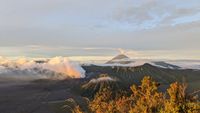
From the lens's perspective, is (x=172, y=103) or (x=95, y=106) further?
(x=95, y=106)

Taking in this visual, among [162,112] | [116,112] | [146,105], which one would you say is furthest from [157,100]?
[116,112]

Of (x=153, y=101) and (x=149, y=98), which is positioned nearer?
(x=153, y=101)

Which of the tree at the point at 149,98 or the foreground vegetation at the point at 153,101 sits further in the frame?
the tree at the point at 149,98

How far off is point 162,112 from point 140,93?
16178 millimetres

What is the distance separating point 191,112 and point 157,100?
14.6 m

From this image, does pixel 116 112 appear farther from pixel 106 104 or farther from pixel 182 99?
pixel 182 99

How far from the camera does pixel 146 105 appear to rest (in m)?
85.7

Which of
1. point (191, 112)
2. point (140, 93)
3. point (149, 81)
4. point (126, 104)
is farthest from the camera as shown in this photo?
point (126, 104)

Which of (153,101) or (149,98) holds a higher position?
(149,98)

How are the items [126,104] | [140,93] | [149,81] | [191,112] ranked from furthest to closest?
[126,104] → [140,93] → [149,81] → [191,112]

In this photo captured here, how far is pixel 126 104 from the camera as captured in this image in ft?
336

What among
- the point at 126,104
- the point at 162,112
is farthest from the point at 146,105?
the point at 126,104

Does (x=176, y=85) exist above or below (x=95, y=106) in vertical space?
above

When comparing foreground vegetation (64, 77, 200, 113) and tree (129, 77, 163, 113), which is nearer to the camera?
foreground vegetation (64, 77, 200, 113)
